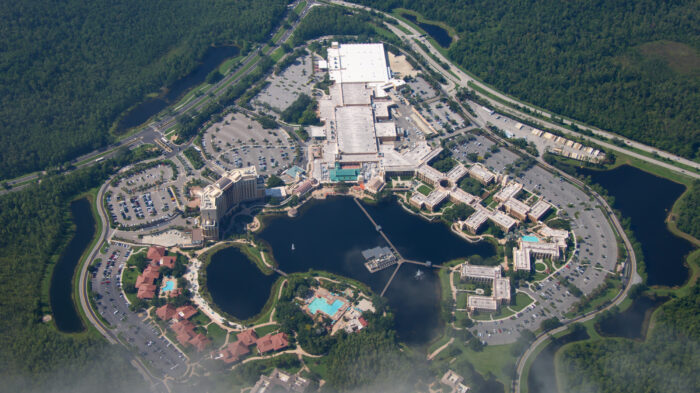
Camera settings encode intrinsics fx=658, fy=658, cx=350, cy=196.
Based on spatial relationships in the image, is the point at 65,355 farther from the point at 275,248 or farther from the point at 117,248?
the point at 275,248

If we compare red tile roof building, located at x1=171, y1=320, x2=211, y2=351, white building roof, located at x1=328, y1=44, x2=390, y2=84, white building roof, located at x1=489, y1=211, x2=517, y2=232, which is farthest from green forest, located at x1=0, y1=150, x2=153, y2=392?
white building roof, located at x1=489, y1=211, x2=517, y2=232

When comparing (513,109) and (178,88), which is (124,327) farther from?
(513,109)

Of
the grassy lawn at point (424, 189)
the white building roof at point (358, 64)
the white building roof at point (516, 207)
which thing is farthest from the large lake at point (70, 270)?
the white building roof at point (516, 207)

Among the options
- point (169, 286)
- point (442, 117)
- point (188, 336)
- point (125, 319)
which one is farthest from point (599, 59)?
point (125, 319)

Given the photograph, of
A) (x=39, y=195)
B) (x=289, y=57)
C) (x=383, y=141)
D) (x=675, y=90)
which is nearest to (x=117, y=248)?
(x=39, y=195)

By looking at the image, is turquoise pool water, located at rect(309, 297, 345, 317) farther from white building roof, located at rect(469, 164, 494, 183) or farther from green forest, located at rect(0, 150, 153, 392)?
white building roof, located at rect(469, 164, 494, 183)

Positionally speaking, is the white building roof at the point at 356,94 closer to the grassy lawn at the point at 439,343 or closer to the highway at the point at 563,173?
the highway at the point at 563,173
